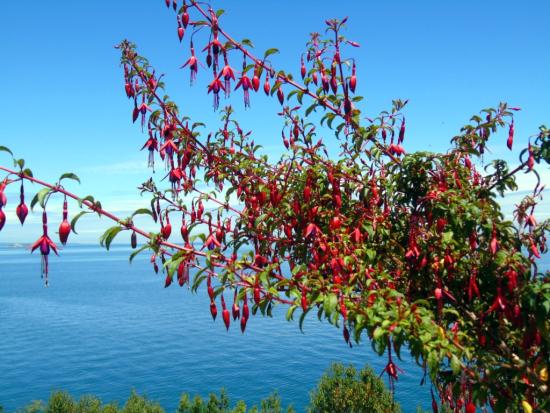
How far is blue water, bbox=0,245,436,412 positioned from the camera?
49.8 meters

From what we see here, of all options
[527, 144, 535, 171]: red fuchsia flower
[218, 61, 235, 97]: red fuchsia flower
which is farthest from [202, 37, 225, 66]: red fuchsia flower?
[527, 144, 535, 171]: red fuchsia flower

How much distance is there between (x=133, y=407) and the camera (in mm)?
22328

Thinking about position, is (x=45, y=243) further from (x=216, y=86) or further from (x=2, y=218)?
(x=216, y=86)

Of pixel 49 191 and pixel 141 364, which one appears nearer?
pixel 49 191

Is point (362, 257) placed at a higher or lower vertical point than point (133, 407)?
higher

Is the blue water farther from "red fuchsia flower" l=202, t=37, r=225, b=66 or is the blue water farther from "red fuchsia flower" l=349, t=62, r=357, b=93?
"red fuchsia flower" l=202, t=37, r=225, b=66

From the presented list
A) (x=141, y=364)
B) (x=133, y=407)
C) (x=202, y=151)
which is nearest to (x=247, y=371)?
(x=141, y=364)

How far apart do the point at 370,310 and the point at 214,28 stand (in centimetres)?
247

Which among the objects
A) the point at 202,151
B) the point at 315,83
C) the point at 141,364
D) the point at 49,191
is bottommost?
the point at 141,364

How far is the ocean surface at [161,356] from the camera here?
163 ft

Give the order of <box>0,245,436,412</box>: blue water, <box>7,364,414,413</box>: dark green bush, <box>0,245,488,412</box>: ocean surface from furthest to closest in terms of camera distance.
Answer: <box>0,245,436,412</box>: blue water → <box>0,245,488,412</box>: ocean surface → <box>7,364,414,413</box>: dark green bush

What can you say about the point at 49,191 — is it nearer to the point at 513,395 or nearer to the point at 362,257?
the point at 362,257

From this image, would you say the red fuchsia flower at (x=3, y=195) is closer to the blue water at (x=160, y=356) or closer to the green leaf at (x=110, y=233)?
the green leaf at (x=110, y=233)

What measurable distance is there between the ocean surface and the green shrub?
19.7 m
